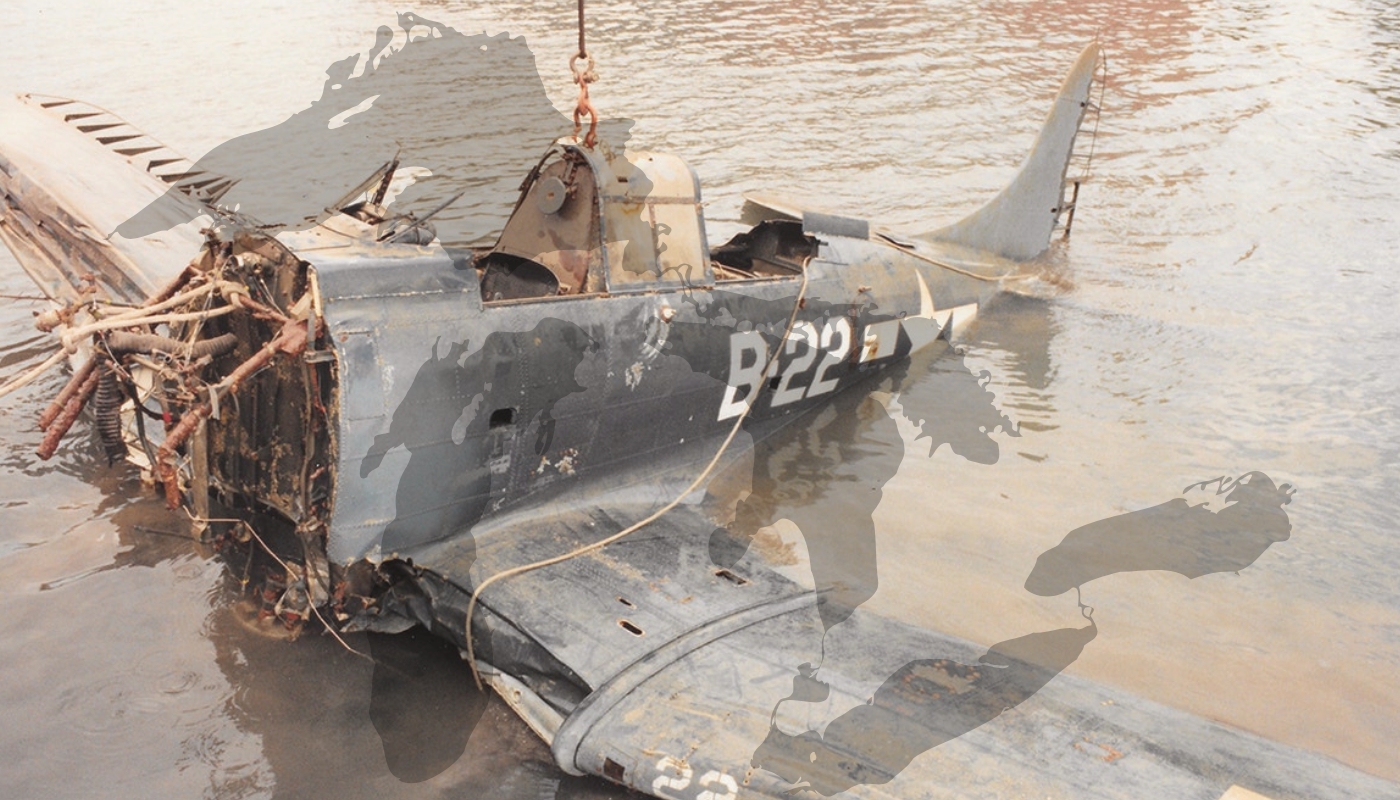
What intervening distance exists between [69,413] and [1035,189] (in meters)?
10.2

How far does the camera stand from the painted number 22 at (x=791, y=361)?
Result: 8.15 metres

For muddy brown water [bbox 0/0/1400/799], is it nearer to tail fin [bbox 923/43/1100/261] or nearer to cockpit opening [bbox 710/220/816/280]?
tail fin [bbox 923/43/1100/261]

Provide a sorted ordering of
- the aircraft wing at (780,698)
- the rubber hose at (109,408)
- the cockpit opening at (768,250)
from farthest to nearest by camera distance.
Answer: the cockpit opening at (768,250)
the rubber hose at (109,408)
the aircraft wing at (780,698)

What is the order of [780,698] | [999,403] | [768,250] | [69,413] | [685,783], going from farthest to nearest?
[999,403]
[768,250]
[69,413]
[780,698]
[685,783]

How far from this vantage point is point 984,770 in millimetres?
5121

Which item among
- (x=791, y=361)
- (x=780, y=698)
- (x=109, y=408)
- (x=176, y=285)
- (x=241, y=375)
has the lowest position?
(x=780, y=698)

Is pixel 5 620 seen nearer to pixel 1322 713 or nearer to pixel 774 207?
pixel 774 207

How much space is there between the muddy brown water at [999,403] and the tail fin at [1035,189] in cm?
79

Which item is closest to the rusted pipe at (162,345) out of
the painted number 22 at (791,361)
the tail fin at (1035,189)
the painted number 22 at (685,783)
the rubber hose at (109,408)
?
the rubber hose at (109,408)

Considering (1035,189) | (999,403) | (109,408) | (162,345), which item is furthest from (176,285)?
(1035,189)

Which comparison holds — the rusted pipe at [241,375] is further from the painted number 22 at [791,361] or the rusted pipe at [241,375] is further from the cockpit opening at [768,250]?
the cockpit opening at [768,250]

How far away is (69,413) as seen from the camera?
578 cm

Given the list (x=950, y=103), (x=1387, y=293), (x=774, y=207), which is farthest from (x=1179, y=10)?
(x=774, y=207)

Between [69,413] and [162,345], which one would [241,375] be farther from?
[69,413]
